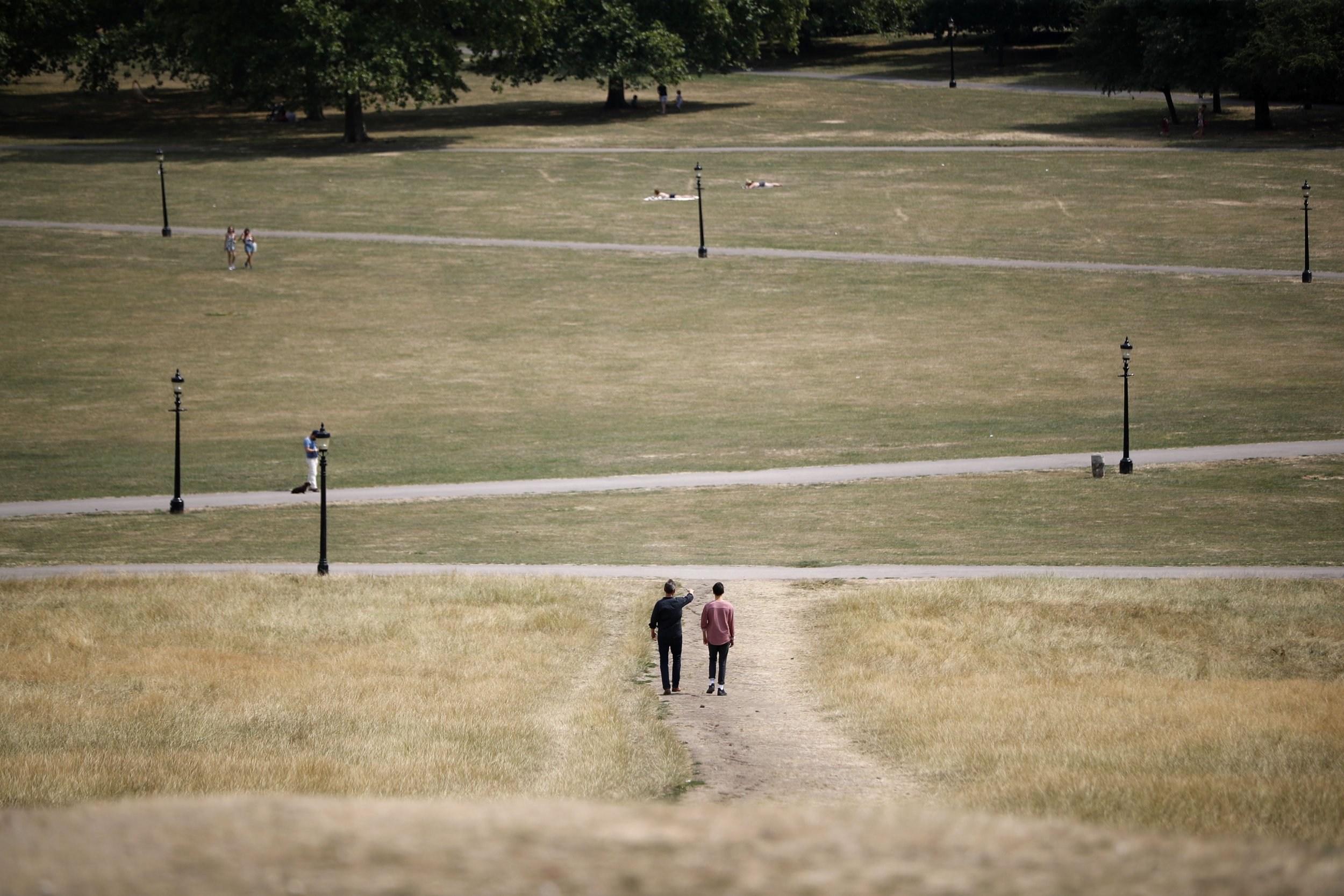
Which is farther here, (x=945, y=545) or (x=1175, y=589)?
(x=945, y=545)

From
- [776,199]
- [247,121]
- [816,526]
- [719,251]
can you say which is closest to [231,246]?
A: [719,251]

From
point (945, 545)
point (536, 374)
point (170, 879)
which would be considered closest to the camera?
point (170, 879)

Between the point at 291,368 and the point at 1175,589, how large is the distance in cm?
3074

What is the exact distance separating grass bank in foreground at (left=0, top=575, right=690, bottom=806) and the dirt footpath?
1.65ft

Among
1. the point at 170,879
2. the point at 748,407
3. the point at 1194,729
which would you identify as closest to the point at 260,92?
the point at 748,407

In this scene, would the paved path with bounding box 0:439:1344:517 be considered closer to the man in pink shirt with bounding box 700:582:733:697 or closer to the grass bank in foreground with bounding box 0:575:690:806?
the grass bank in foreground with bounding box 0:575:690:806

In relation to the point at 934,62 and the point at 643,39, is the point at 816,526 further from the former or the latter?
the point at 934,62

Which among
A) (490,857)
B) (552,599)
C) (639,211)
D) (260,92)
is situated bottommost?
(552,599)

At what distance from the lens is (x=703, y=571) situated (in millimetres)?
23859

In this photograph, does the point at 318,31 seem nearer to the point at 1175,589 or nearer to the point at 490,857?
the point at 1175,589

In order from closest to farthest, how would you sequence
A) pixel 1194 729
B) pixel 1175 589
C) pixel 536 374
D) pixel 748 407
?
1. pixel 1194 729
2. pixel 1175 589
3. pixel 748 407
4. pixel 536 374

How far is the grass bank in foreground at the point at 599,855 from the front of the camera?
17.1 feet

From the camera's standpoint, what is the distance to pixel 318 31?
70.1m

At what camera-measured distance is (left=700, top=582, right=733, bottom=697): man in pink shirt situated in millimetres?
16625
